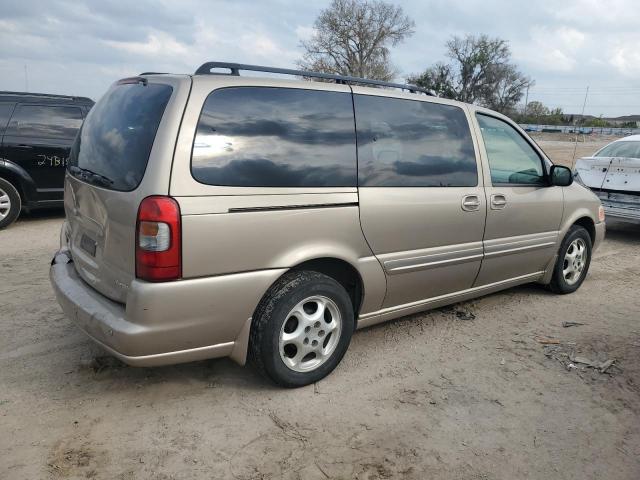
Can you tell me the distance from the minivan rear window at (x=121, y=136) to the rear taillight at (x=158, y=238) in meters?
0.19

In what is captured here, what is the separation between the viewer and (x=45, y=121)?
25.0 feet

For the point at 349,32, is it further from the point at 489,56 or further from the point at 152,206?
the point at 152,206

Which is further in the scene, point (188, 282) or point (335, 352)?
point (335, 352)

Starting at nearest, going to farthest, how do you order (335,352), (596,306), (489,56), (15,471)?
1. (15,471)
2. (335,352)
3. (596,306)
4. (489,56)

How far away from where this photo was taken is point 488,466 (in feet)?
8.50

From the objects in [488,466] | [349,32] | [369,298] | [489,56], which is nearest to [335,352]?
[369,298]

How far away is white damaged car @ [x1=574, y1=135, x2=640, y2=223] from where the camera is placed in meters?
7.61

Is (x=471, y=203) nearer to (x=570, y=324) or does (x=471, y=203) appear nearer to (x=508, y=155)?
(x=508, y=155)

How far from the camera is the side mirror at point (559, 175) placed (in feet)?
15.0

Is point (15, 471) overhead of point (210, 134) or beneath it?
beneath

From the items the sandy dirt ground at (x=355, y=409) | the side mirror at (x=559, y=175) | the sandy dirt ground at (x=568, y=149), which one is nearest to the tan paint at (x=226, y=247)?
the sandy dirt ground at (x=355, y=409)

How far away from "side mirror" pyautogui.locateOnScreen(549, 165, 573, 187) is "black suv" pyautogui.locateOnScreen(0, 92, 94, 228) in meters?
6.45

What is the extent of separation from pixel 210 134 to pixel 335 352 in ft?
5.02

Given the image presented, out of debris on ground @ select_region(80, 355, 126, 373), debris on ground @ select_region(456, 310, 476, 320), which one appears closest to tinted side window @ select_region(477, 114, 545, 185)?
debris on ground @ select_region(456, 310, 476, 320)
